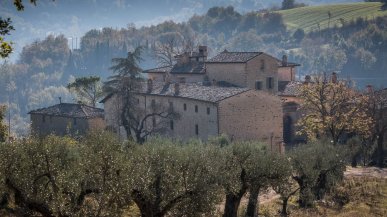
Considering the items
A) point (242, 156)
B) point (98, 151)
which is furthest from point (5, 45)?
point (242, 156)

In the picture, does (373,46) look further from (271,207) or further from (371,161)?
(271,207)

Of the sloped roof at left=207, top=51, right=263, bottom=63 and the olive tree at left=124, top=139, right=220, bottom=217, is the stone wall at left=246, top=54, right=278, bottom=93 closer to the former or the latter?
the sloped roof at left=207, top=51, right=263, bottom=63

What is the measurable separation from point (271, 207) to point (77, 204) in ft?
51.2

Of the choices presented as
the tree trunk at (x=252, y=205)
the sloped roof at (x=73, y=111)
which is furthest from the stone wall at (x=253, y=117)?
the tree trunk at (x=252, y=205)

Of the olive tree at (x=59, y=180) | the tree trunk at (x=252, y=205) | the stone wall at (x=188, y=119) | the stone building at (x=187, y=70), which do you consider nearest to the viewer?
the olive tree at (x=59, y=180)

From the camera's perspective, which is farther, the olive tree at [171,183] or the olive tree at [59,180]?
the olive tree at [171,183]

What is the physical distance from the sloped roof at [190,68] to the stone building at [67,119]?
9.98m

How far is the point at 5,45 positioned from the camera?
11.7 m

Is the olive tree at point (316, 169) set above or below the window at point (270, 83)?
below

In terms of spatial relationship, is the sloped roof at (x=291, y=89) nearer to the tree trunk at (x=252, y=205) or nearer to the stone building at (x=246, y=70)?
the stone building at (x=246, y=70)

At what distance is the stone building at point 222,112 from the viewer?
4878 cm

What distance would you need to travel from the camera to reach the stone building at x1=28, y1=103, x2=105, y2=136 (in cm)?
5762

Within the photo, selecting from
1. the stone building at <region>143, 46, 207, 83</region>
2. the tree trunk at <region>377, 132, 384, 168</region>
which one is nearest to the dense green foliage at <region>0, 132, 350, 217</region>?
the tree trunk at <region>377, 132, 384, 168</region>

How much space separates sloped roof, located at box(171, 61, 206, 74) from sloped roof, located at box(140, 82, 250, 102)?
6.05 metres
